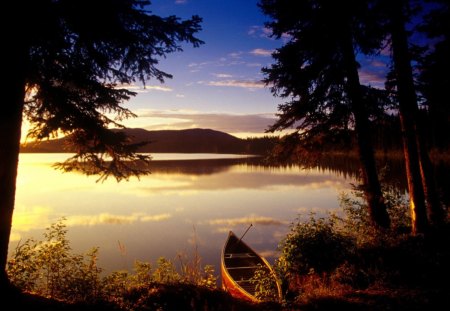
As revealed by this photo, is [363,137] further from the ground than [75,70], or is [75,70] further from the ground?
[75,70]

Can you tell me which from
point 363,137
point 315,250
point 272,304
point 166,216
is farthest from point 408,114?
point 166,216

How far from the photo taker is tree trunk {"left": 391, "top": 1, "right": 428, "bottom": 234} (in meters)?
9.54

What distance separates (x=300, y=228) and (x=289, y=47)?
632 centimetres

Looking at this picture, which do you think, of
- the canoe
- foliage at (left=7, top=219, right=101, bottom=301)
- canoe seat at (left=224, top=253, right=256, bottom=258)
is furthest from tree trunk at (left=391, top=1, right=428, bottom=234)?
foliage at (left=7, top=219, right=101, bottom=301)

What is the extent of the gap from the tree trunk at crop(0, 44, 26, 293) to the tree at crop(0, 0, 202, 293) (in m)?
0.01

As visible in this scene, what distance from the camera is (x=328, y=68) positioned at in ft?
36.1

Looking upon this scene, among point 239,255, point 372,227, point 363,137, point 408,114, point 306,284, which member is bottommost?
point 239,255

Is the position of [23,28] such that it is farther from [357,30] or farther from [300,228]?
[357,30]

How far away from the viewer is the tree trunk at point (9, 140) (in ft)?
18.2

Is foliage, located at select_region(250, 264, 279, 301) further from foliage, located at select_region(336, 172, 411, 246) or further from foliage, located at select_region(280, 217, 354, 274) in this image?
foliage, located at select_region(336, 172, 411, 246)

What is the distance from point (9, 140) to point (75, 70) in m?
2.11

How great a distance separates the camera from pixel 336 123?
1096 cm

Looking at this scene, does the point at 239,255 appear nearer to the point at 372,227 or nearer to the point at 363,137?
the point at 372,227

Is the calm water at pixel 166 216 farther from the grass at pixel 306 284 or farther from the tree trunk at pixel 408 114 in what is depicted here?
the tree trunk at pixel 408 114
